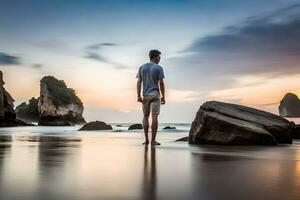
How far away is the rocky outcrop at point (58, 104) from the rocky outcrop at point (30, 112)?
429 inches

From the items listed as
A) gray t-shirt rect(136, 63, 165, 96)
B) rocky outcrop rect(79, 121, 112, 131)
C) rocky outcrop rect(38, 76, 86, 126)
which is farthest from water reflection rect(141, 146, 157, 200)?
rocky outcrop rect(38, 76, 86, 126)

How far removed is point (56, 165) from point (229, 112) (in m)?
6.46

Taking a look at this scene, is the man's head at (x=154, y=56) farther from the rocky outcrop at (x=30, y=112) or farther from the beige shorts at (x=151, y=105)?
the rocky outcrop at (x=30, y=112)

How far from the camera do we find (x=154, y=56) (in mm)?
8953

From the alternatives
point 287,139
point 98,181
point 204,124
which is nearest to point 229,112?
point 204,124

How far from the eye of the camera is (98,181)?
3.17 metres

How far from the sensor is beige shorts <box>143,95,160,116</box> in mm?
8729

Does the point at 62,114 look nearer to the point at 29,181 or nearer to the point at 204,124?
the point at 204,124

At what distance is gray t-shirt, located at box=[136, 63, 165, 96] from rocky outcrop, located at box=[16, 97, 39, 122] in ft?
318

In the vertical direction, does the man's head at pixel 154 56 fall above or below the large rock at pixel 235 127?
above

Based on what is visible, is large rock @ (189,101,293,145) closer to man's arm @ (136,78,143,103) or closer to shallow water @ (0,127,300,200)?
man's arm @ (136,78,143,103)

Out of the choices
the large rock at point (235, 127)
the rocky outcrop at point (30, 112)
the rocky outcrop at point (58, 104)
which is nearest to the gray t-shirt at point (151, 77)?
the large rock at point (235, 127)

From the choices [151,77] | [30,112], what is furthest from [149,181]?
[30,112]

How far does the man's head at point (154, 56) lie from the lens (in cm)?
892
